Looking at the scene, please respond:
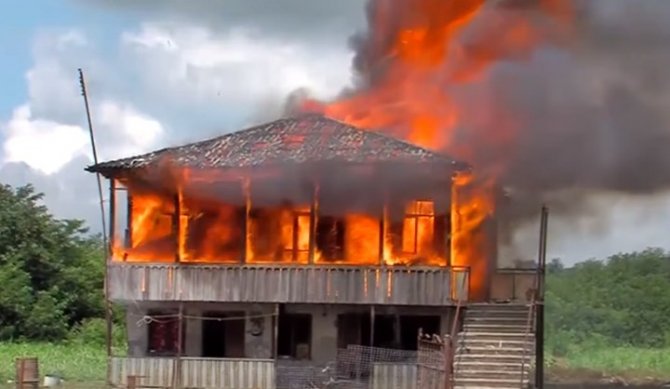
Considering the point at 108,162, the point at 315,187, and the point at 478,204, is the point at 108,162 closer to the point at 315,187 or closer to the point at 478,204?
the point at 315,187

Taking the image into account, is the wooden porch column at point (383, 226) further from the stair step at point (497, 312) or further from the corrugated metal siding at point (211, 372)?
the corrugated metal siding at point (211, 372)

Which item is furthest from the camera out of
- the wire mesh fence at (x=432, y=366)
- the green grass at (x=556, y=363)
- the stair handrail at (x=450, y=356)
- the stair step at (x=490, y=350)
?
the green grass at (x=556, y=363)

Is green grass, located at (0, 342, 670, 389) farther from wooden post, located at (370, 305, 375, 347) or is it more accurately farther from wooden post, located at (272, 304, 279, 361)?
wooden post, located at (370, 305, 375, 347)

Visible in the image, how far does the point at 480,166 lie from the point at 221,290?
27.7 feet

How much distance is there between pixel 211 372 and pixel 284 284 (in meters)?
3.28

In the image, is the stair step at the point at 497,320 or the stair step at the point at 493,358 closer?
the stair step at the point at 493,358

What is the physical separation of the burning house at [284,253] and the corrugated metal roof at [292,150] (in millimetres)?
59

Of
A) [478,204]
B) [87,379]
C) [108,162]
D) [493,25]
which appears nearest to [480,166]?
[478,204]

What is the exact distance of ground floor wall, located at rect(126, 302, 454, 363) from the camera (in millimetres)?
38594

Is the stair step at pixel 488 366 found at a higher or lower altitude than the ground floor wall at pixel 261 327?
lower

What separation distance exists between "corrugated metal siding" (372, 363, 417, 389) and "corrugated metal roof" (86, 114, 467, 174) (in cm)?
574

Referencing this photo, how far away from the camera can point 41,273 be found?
214ft

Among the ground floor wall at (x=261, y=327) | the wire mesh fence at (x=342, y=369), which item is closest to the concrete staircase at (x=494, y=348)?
the ground floor wall at (x=261, y=327)

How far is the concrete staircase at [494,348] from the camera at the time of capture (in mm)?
33562
